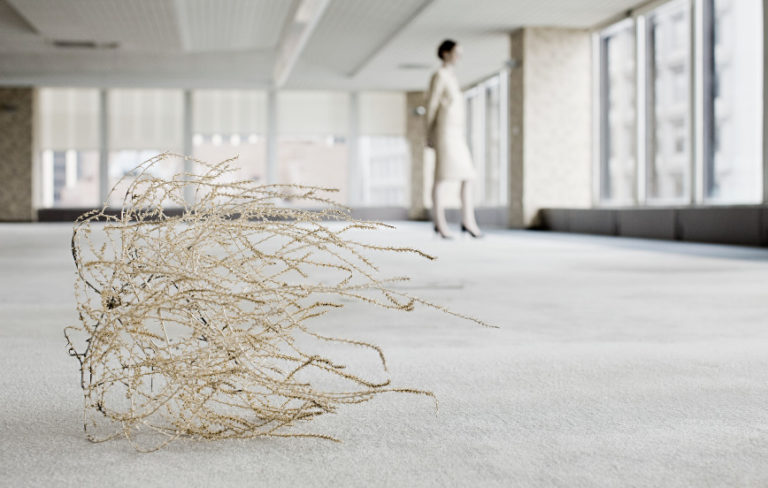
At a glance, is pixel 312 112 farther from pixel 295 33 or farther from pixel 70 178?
pixel 70 178

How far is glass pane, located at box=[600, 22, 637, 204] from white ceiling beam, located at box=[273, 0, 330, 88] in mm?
3928

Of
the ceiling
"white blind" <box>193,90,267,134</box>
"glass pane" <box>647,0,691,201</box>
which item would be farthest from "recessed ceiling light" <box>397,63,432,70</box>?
"glass pane" <box>647,0,691,201</box>

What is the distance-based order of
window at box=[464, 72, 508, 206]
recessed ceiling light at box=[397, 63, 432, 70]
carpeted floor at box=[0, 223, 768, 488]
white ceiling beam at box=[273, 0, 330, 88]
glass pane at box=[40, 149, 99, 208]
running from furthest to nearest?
1. glass pane at box=[40, 149, 99, 208]
2. window at box=[464, 72, 508, 206]
3. recessed ceiling light at box=[397, 63, 432, 70]
4. white ceiling beam at box=[273, 0, 330, 88]
5. carpeted floor at box=[0, 223, 768, 488]

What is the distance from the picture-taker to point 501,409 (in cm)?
142

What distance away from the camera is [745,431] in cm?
128

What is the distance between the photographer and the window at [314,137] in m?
19.0

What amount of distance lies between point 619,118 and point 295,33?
5675mm

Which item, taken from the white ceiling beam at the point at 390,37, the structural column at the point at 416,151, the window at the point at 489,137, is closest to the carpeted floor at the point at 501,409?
the white ceiling beam at the point at 390,37

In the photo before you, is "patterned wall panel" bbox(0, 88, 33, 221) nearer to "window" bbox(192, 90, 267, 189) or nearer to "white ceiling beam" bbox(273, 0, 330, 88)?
"window" bbox(192, 90, 267, 189)

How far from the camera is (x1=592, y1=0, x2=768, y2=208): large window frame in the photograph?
865cm

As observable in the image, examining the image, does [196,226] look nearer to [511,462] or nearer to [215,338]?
[215,338]

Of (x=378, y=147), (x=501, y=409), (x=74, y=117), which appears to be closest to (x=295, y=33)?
(x=378, y=147)

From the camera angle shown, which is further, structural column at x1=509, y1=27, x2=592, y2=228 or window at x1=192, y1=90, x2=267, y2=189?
window at x1=192, y1=90, x2=267, y2=189

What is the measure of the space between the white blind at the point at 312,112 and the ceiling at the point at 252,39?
88 centimetres
